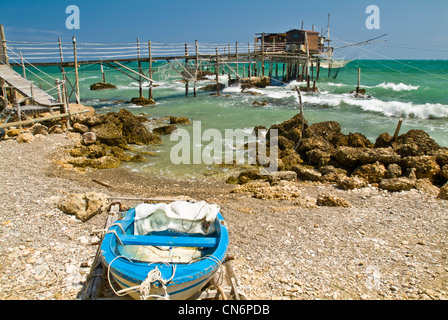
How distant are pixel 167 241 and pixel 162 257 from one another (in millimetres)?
390

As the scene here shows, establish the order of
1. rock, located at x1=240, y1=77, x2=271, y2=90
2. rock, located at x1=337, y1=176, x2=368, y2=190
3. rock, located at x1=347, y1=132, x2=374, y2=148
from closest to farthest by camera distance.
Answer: rock, located at x1=337, y1=176, x2=368, y2=190
rock, located at x1=347, y1=132, x2=374, y2=148
rock, located at x1=240, y1=77, x2=271, y2=90

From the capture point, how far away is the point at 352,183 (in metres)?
10.1

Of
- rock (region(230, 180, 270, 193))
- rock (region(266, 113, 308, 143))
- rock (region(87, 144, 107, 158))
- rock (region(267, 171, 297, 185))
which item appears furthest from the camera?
rock (region(266, 113, 308, 143))

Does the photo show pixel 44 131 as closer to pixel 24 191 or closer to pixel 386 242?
pixel 24 191

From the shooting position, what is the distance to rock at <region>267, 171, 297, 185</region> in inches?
421

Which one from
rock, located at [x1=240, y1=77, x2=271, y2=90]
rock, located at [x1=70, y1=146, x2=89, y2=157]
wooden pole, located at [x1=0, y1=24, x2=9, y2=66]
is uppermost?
wooden pole, located at [x1=0, y1=24, x2=9, y2=66]

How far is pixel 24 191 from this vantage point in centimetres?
809

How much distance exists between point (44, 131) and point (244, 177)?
9286mm

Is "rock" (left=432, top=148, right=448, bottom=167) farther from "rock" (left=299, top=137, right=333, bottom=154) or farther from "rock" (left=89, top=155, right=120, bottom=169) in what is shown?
"rock" (left=89, top=155, right=120, bottom=169)

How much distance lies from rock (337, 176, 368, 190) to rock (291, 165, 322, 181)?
2.73 ft

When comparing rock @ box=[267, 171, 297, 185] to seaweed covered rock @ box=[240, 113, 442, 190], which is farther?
rock @ box=[267, 171, 297, 185]

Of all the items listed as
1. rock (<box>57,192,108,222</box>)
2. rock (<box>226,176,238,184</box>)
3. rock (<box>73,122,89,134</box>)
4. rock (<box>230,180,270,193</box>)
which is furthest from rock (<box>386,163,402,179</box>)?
rock (<box>73,122,89,134</box>)

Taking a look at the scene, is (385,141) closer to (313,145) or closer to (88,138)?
(313,145)

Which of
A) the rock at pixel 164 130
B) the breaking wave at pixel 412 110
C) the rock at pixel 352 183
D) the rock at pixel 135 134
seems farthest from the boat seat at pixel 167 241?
the breaking wave at pixel 412 110
